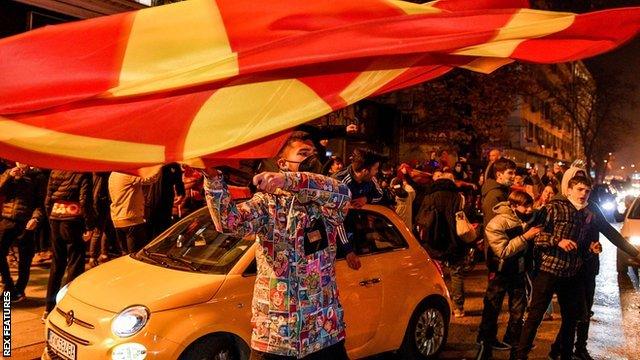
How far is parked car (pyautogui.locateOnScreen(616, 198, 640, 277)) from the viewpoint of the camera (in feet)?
35.5

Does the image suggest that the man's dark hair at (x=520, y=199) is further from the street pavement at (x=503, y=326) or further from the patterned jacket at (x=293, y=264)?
the patterned jacket at (x=293, y=264)

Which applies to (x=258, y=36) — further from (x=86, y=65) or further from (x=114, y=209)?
(x=114, y=209)

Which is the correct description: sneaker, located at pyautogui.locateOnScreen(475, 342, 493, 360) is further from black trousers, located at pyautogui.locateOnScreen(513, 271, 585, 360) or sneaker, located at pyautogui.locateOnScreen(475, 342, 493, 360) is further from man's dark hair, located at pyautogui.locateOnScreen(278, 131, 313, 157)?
man's dark hair, located at pyautogui.locateOnScreen(278, 131, 313, 157)

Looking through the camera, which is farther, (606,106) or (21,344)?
(606,106)

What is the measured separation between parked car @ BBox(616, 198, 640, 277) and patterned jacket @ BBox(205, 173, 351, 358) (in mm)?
9152

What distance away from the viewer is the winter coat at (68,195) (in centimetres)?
701

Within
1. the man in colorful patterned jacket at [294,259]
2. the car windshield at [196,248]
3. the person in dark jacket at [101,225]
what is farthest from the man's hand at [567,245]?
the person in dark jacket at [101,225]

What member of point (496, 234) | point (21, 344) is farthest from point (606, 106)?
point (21, 344)

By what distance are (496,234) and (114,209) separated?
4898 millimetres

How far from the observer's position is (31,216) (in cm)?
776

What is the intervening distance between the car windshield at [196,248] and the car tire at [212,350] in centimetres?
58

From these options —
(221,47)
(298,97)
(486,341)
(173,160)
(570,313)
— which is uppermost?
(221,47)

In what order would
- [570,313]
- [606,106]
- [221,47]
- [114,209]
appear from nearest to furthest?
1. [221,47]
2. [570,313]
3. [114,209]
4. [606,106]

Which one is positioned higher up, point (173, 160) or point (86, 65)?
point (86, 65)
